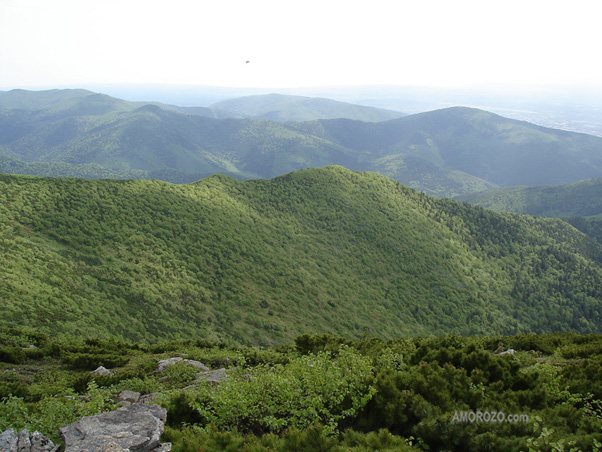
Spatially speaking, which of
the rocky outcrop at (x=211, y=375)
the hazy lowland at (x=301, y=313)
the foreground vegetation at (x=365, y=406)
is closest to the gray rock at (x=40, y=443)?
the foreground vegetation at (x=365, y=406)

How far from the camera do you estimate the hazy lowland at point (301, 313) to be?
11781 millimetres

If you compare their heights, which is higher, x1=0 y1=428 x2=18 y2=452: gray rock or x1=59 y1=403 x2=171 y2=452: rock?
x1=0 y1=428 x2=18 y2=452: gray rock

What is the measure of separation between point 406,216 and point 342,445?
121958 mm

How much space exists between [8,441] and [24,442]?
42 centimetres

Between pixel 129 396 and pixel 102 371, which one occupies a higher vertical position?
pixel 129 396

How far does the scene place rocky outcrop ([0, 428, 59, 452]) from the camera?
9.66 meters

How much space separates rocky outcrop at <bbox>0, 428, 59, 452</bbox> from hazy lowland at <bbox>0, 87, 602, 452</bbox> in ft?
3.95

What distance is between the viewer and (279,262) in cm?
8938

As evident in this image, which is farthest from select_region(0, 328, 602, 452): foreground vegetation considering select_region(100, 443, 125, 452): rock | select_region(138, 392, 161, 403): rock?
select_region(100, 443, 125, 452): rock

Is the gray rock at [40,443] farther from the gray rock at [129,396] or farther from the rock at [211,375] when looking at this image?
the rock at [211,375]

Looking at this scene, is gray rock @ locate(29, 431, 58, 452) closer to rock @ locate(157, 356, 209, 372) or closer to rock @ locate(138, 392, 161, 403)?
rock @ locate(138, 392, 161, 403)

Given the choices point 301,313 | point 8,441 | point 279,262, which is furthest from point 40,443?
point 279,262

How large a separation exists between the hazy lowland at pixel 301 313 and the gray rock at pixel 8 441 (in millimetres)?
1265

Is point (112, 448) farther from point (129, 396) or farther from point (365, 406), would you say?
point (129, 396)
